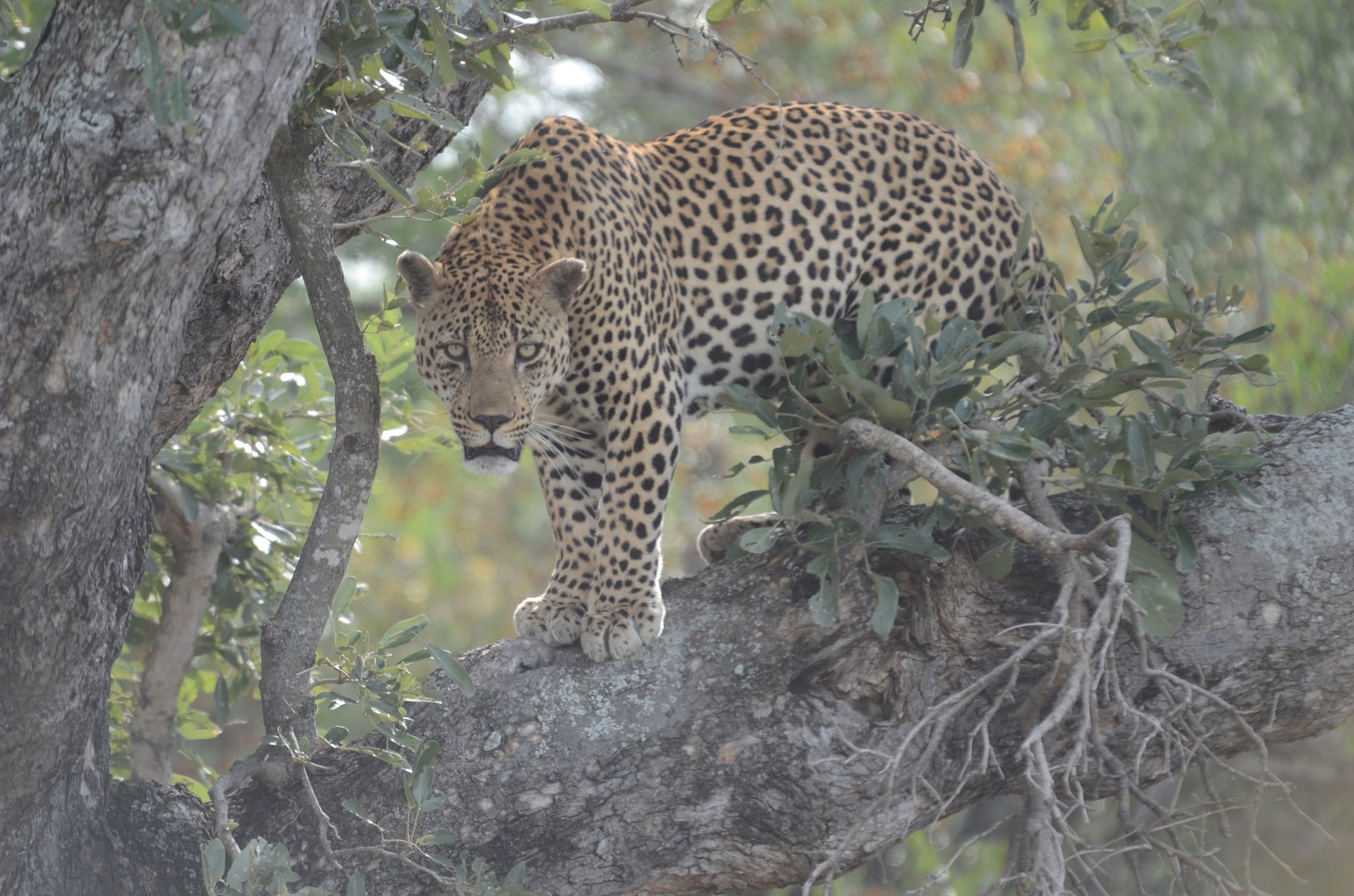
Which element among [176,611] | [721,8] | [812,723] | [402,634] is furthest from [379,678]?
[721,8]

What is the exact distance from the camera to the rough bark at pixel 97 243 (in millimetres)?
3023

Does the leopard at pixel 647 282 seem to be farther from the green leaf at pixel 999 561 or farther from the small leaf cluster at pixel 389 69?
the green leaf at pixel 999 561

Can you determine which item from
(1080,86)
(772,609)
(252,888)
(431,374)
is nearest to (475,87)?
(431,374)

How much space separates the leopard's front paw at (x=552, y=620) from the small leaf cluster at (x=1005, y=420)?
0.75 m

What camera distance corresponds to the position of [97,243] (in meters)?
3.06

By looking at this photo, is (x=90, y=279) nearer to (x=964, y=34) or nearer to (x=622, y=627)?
(x=622, y=627)

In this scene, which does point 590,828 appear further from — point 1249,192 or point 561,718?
point 1249,192

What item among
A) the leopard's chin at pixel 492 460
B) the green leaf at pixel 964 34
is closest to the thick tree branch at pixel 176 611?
the leopard's chin at pixel 492 460

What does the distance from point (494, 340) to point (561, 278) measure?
1.09 feet

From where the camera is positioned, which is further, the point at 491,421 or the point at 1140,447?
the point at 491,421

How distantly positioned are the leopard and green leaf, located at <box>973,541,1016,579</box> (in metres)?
1.18

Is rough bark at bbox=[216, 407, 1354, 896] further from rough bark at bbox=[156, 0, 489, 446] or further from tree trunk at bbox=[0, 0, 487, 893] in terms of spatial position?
rough bark at bbox=[156, 0, 489, 446]

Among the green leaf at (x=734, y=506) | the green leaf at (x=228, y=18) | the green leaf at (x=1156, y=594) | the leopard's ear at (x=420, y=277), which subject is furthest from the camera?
the leopard's ear at (x=420, y=277)

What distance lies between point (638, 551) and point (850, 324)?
114 centimetres
